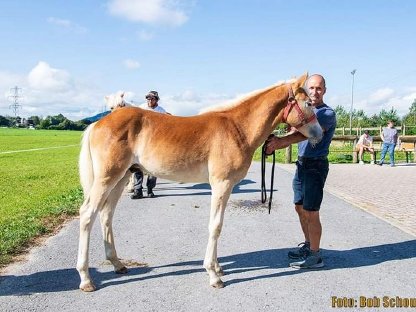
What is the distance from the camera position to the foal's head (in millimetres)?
4867

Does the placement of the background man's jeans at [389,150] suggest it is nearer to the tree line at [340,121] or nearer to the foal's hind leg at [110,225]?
the foal's hind leg at [110,225]

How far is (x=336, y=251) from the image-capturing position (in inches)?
234

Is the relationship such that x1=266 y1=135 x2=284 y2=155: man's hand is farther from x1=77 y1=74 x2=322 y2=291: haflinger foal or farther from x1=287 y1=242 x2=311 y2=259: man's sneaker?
x1=287 y1=242 x2=311 y2=259: man's sneaker

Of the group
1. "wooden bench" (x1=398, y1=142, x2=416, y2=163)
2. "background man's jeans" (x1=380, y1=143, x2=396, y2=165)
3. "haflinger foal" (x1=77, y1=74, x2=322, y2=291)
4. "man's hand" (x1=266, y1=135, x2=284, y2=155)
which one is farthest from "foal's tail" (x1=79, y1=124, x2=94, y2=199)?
"wooden bench" (x1=398, y1=142, x2=416, y2=163)

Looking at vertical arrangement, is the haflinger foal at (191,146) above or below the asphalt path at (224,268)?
above

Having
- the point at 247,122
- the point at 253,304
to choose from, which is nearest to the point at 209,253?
the point at 253,304

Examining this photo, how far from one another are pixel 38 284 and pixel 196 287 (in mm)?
1779

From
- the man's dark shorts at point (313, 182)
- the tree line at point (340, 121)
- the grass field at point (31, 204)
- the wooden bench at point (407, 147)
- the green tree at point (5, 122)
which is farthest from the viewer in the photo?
the green tree at point (5, 122)

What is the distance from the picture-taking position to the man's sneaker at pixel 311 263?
17.0ft

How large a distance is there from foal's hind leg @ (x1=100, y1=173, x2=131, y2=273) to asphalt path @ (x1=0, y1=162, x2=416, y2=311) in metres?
0.14

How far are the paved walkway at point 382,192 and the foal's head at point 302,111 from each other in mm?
3420

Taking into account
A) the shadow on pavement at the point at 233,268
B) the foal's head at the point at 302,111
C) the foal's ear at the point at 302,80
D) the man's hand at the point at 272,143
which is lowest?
the shadow on pavement at the point at 233,268

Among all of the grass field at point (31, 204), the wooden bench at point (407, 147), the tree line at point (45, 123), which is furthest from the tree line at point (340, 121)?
the grass field at point (31, 204)

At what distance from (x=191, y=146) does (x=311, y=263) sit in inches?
87.4
